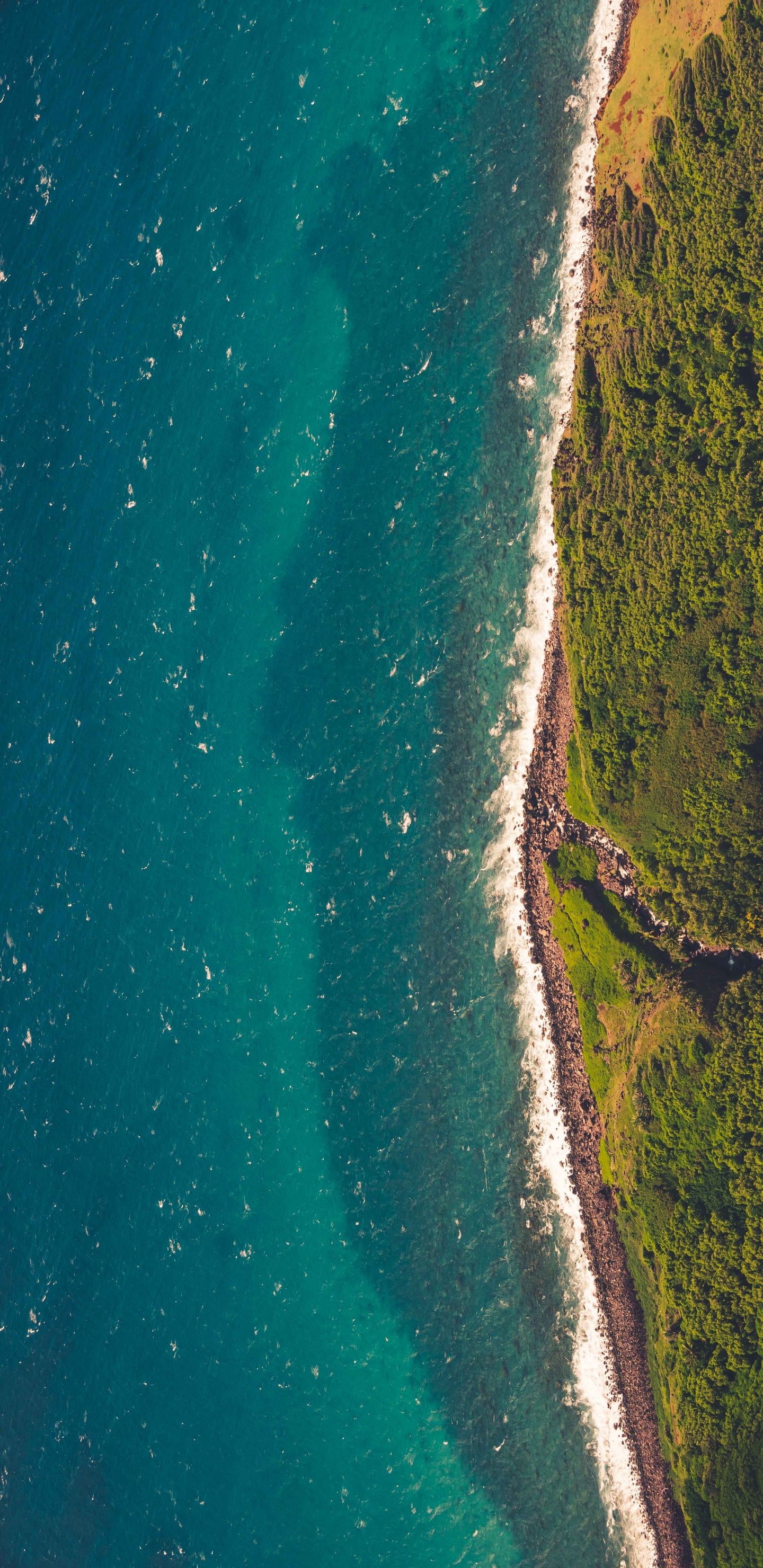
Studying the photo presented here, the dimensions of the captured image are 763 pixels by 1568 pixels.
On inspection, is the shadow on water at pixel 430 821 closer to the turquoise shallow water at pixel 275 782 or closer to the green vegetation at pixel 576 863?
the turquoise shallow water at pixel 275 782

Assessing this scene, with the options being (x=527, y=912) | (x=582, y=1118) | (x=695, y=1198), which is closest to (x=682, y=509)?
(x=527, y=912)

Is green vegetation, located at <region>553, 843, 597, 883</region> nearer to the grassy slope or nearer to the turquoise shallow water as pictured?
the turquoise shallow water

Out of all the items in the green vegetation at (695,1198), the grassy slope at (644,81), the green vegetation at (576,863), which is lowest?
the green vegetation at (695,1198)

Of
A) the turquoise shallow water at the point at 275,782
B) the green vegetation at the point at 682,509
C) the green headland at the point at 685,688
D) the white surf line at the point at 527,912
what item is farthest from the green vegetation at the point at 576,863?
the turquoise shallow water at the point at 275,782

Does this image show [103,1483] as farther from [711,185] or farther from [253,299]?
[711,185]

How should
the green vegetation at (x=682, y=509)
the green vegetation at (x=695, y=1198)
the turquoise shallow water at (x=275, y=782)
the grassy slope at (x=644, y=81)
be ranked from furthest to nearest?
the turquoise shallow water at (x=275, y=782) → the green vegetation at (x=695, y=1198) → the grassy slope at (x=644, y=81) → the green vegetation at (x=682, y=509)

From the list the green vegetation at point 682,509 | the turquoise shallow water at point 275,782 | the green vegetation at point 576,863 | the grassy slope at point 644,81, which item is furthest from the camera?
the turquoise shallow water at point 275,782
